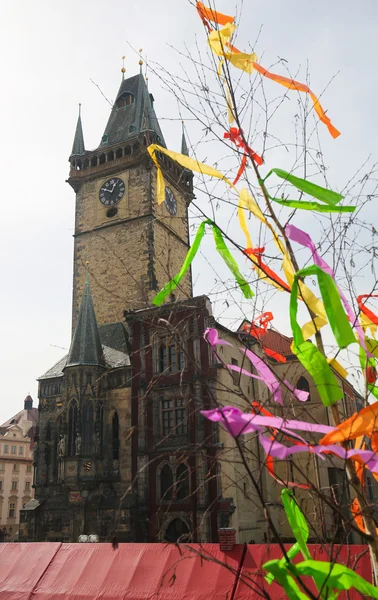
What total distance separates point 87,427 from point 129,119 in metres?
21.0

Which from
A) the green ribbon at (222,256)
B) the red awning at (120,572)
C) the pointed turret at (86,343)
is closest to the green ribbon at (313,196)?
the green ribbon at (222,256)

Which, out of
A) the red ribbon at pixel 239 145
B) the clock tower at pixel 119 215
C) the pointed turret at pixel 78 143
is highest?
the pointed turret at pixel 78 143

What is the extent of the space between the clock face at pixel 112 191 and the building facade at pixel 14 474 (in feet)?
99.4

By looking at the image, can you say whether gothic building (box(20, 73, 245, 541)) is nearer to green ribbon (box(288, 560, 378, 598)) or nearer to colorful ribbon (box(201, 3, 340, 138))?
colorful ribbon (box(201, 3, 340, 138))

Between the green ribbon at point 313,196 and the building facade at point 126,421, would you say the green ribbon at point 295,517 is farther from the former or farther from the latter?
the building facade at point 126,421

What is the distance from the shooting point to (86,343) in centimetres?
2583

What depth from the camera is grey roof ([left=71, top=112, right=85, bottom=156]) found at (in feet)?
115

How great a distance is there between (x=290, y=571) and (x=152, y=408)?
21661 millimetres

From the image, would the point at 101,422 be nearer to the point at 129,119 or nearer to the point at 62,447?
the point at 62,447

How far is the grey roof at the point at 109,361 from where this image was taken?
25.4 meters

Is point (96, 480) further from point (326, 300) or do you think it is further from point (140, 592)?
point (326, 300)

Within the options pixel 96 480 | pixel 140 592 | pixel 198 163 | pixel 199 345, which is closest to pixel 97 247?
pixel 199 345

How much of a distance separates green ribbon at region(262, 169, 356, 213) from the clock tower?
25.1 metres

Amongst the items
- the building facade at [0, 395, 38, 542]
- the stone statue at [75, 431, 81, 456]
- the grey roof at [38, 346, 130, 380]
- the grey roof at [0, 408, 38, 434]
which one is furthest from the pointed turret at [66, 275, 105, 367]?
the grey roof at [0, 408, 38, 434]
